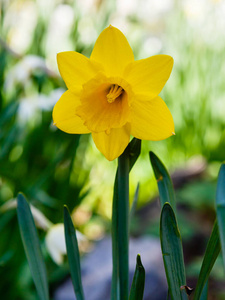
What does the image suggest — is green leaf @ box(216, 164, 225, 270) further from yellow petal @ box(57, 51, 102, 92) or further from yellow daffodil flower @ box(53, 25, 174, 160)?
yellow petal @ box(57, 51, 102, 92)

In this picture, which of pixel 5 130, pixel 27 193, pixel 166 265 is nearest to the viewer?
pixel 166 265

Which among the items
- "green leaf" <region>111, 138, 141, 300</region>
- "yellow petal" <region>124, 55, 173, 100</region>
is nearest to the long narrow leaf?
"green leaf" <region>111, 138, 141, 300</region>

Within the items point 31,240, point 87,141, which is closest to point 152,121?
point 31,240

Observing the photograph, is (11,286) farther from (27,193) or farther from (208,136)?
(208,136)

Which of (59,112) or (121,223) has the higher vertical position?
(59,112)

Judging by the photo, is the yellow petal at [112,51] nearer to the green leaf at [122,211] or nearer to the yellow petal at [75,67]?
the yellow petal at [75,67]

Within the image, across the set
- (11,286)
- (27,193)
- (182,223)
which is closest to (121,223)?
(27,193)

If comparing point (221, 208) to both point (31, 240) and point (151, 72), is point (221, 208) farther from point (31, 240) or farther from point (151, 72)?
point (31, 240)
